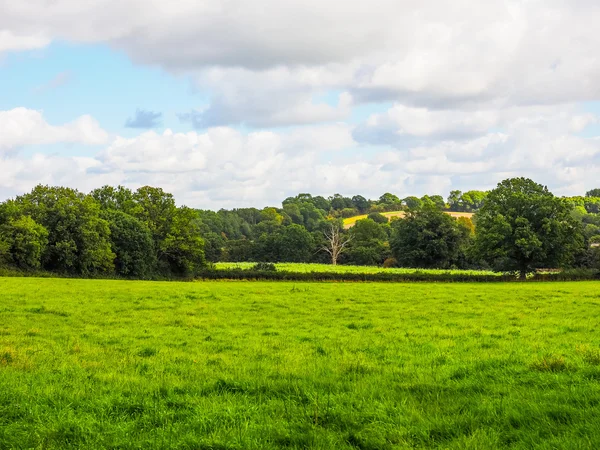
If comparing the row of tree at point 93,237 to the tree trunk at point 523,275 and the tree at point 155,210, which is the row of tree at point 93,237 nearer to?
the tree at point 155,210

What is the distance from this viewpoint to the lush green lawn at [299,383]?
6500 millimetres

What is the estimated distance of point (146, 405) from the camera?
25.7 feet

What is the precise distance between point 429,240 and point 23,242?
67008 mm

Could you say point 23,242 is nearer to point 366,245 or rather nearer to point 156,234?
point 156,234

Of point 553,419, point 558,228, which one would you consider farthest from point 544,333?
point 558,228

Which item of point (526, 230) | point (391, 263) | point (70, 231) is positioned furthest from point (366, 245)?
point (70, 231)

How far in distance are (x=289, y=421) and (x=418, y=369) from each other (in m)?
4.01

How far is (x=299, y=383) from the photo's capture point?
29.3 feet

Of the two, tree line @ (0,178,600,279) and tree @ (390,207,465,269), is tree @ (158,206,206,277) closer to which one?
tree line @ (0,178,600,279)

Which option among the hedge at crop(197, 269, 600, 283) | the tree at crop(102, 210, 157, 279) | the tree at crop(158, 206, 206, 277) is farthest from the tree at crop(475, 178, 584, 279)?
the tree at crop(102, 210, 157, 279)

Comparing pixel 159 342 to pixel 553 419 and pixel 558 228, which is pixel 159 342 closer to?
pixel 553 419

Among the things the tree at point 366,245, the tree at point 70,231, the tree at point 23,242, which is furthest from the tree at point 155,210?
the tree at point 366,245

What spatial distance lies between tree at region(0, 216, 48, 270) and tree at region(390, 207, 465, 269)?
208 feet

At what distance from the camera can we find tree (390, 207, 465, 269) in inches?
3740
